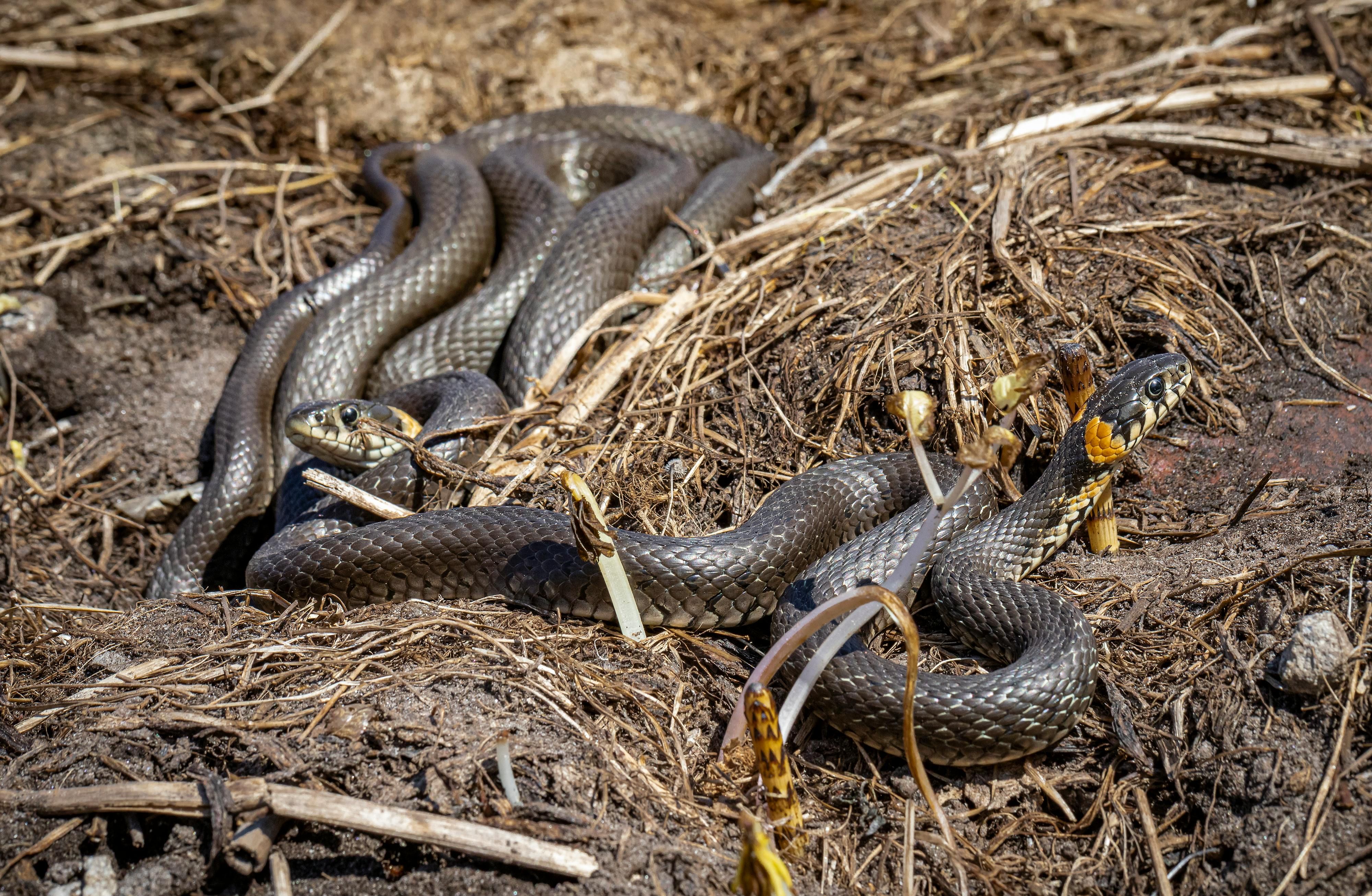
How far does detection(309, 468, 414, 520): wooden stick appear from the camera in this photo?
5.29 metres

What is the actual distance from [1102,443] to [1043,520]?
1.65ft

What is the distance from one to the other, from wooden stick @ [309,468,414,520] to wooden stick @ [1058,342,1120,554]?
3.72m

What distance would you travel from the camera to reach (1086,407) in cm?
491

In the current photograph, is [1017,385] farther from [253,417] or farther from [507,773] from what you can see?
[253,417]

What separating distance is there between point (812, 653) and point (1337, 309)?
13.4 ft

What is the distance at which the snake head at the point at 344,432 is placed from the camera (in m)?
5.79

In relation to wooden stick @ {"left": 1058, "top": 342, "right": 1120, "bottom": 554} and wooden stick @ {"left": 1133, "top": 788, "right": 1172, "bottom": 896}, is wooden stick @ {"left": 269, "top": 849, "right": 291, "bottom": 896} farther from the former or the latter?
wooden stick @ {"left": 1058, "top": 342, "right": 1120, "bottom": 554}

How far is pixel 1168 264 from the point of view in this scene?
5.78 metres

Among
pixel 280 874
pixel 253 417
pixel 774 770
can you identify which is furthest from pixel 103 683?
pixel 774 770

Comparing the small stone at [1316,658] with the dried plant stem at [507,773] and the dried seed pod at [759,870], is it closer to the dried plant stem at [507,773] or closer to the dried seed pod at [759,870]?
the dried seed pod at [759,870]

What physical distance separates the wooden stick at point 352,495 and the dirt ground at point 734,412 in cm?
71

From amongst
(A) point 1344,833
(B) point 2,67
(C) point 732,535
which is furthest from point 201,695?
(B) point 2,67

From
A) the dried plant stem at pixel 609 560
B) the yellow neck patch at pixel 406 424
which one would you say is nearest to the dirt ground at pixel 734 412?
the dried plant stem at pixel 609 560

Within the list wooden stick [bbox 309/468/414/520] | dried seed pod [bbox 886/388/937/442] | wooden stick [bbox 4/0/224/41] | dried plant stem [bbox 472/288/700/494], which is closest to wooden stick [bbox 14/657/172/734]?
wooden stick [bbox 309/468/414/520]
